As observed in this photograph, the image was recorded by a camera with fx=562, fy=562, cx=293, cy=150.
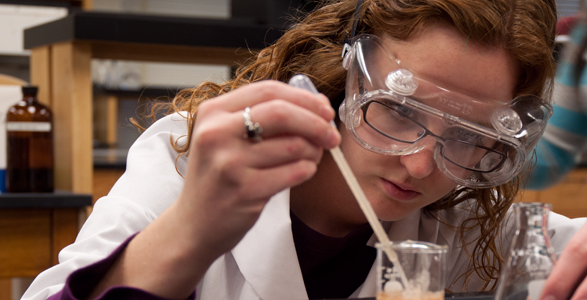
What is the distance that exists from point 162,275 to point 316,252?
0.61m

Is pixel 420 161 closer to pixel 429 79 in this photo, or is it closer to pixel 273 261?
pixel 429 79

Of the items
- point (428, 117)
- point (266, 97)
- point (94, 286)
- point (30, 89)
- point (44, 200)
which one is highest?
point (266, 97)

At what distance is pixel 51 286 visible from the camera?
1.01 metres

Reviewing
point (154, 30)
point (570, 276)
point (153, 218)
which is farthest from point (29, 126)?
point (570, 276)

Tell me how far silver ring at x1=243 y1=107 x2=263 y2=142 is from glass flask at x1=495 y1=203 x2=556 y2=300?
1.21 ft

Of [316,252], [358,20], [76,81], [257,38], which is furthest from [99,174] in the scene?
[358,20]

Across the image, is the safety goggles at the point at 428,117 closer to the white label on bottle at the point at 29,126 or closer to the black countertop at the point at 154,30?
the black countertop at the point at 154,30

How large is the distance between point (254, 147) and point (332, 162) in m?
0.66

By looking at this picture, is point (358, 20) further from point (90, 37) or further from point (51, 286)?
point (90, 37)

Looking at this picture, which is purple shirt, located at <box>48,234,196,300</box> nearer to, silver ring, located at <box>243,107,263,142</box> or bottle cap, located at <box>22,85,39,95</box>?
silver ring, located at <box>243,107,263,142</box>

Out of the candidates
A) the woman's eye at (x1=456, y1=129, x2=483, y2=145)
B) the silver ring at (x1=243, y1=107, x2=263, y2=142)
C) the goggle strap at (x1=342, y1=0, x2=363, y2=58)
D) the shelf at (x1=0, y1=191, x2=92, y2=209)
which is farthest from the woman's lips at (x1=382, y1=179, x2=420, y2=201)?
the shelf at (x1=0, y1=191, x2=92, y2=209)

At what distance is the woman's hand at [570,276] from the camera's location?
32.2 inches

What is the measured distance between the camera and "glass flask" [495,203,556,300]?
0.78 meters

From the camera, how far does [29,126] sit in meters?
2.12
